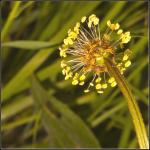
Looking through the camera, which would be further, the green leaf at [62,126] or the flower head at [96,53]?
the green leaf at [62,126]

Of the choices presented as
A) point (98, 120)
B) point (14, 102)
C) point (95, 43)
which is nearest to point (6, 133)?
point (14, 102)

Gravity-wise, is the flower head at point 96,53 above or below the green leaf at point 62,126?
above

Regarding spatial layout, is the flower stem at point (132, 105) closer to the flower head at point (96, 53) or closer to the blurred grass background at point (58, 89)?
the flower head at point (96, 53)

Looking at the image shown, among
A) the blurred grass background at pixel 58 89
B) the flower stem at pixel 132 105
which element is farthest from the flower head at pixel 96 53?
the blurred grass background at pixel 58 89

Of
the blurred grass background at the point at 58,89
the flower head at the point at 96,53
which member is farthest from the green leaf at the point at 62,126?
the flower head at the point at 96,53

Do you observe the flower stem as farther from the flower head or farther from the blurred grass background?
the blurred grass background

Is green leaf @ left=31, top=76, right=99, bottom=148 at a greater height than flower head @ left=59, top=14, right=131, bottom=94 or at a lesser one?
lesser

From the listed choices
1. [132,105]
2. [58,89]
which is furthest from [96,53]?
[58,89]

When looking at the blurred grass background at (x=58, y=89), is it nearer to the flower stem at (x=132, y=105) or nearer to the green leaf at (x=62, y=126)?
the green leaf at (x=62, y=126)

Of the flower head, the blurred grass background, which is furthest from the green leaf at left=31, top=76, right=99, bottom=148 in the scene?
the flower head
